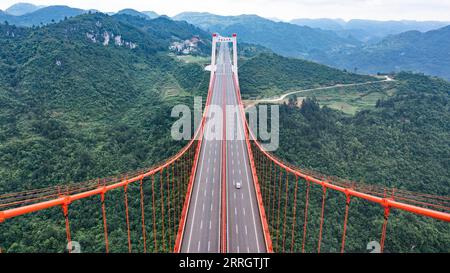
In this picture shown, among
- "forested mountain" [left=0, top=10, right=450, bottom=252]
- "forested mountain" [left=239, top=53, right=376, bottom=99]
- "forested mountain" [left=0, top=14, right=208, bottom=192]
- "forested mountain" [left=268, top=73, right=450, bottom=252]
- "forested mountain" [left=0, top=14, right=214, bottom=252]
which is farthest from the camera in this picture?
"forested mountain" [left=239, top=53, right=376, bottom=99]

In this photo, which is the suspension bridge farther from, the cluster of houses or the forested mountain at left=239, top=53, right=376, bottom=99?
the cluster of houses

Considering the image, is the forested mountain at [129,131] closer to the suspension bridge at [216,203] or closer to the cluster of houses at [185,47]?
the suspension bridge at [216,203]

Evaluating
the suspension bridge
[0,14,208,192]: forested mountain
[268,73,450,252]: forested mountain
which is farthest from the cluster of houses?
the suspension bridge

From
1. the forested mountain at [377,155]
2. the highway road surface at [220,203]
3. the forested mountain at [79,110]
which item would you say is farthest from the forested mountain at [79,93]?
the forested mountain at [377,155]

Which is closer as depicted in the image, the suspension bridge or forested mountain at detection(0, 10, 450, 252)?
the suspension bridge

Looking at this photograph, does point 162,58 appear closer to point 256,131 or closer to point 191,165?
point 256,131

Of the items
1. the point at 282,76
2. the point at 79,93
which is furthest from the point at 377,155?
the point at 79,93

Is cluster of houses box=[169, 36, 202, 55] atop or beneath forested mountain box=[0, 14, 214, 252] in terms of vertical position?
atop
